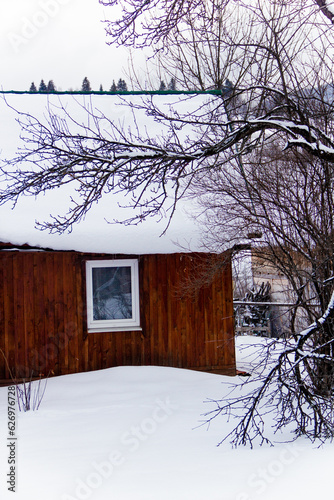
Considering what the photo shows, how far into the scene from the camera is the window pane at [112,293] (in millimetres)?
8914

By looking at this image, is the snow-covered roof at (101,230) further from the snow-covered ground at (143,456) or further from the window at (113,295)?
the snow-covered ground at (143,456)

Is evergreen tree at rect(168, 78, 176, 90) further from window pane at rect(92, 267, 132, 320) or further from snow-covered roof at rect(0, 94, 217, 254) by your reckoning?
window pane at rect(92, 267, 132, 320)

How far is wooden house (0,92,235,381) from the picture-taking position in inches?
332

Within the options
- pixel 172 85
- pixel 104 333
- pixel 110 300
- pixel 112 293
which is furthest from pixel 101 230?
pixel 172 85

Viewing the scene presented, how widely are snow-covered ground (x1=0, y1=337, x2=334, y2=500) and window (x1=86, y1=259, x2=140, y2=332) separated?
5.53 feet

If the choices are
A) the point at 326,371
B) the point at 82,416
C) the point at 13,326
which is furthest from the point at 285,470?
the point at 13,326

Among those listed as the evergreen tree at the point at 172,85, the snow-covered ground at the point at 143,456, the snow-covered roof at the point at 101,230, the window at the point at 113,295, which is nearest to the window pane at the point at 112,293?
the window at the point at 113,295

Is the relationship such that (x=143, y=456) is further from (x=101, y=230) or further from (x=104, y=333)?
(x=101, y=230)

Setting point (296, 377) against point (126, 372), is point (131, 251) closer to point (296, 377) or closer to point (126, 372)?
point (126, 372)

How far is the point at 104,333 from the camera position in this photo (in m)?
8.80

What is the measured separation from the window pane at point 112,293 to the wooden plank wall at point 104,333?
0.25 m

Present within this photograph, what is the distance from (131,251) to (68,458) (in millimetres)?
4090

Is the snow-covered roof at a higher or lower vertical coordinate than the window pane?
higher

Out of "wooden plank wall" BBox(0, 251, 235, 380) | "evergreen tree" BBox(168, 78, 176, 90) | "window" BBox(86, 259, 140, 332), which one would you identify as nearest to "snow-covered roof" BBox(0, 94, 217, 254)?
"wooden plank wall" BBox(0, 251, 235, 380)
